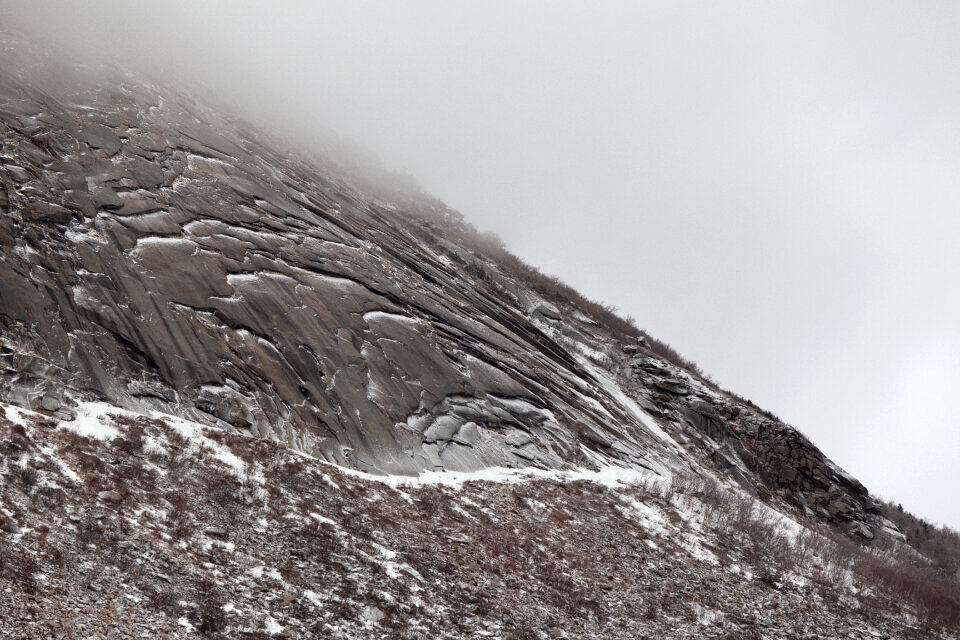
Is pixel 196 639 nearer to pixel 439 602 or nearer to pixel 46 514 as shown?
pixel 46 514

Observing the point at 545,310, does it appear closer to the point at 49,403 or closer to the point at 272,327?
the point at 272,327

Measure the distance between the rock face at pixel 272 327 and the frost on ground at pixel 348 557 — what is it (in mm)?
1558

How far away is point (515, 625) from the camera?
10977mm

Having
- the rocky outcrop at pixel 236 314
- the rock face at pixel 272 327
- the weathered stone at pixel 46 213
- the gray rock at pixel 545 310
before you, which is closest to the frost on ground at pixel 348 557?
the rocky outcrop at pixel 236 314

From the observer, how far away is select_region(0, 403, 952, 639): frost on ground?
8422 mm

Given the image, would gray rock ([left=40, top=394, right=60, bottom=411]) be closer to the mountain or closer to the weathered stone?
the mountain

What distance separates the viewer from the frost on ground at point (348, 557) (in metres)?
8.42

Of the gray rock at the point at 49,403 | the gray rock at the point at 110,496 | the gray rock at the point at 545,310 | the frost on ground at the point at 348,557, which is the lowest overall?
the gray rock at the point at 49,403

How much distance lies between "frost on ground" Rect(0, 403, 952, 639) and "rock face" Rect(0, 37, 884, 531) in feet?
5.11

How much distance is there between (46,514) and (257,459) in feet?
16.3

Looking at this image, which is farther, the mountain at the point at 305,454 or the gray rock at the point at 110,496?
the gray rock at the point at 110,496

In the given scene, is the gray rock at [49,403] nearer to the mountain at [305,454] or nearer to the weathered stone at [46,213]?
the mountain at [305,454]

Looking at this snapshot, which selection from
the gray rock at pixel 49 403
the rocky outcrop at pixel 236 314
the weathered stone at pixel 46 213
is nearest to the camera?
the gray rock at pixel 49 403

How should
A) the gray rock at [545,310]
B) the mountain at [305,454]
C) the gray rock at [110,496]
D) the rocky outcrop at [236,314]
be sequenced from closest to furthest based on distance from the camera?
the mountain at [305,454]
the gray rock at [110,496]
the rocky outcrop at [236,314]
the gray rock at [545,310]
